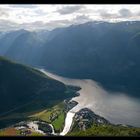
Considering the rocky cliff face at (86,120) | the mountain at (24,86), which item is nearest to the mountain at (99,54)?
the mountain at (24,86)

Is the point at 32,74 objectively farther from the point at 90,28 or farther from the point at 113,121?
the point at 90,28

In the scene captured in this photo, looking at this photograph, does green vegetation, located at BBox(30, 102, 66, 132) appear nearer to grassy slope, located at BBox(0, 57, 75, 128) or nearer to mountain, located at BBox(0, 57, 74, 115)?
grassy slope, located at BBox(0, 57, 75, 128)

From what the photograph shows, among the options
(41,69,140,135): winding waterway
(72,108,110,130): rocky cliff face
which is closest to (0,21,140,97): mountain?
(41,69,140,135): winding waterway

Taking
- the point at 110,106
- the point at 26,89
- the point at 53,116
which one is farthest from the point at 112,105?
the point at 26,89

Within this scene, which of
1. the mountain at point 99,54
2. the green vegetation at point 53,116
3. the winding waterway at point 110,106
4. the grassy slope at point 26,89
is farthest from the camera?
the mountain at point 99,54

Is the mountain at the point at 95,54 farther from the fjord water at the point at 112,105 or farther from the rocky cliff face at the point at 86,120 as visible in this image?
the rocky cliff face at the point at 86,120

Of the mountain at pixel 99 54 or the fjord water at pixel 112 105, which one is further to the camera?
the mountain at pixel 99 54

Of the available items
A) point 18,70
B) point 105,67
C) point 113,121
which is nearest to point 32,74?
point 18,70

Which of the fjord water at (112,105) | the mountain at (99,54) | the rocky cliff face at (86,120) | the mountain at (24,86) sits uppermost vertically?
the mountain at (99,54)
